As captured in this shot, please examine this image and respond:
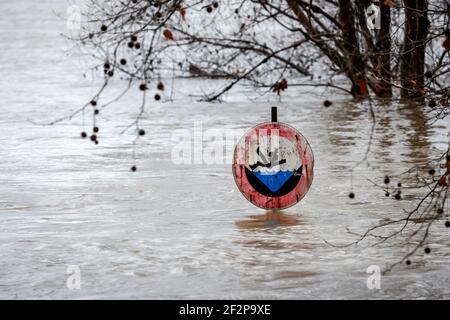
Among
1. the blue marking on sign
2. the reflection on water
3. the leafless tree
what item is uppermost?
the leafless tree

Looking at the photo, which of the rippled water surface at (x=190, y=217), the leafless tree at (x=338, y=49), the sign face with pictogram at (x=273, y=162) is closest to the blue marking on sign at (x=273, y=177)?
the sign face with pictogram at (x=273, y=162)

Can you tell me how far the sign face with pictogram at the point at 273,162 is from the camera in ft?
32.8

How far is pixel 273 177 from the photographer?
395 inches

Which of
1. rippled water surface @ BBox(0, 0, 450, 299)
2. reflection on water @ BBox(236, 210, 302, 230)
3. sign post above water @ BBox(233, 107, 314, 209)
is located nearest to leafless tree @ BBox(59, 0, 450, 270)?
rippled water surface @ BBox(0, 0, 450, 299)

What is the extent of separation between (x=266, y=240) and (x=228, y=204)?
1.81 meters

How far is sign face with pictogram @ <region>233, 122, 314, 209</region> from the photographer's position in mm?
9984

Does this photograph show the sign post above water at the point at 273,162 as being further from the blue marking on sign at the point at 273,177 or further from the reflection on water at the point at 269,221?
the reflection on water at the point at 269,221

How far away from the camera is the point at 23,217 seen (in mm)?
11109

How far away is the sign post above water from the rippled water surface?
1.25 feet

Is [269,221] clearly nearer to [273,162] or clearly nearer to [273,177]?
[273,177]

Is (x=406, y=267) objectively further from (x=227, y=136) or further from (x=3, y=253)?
(x=227, y=136)

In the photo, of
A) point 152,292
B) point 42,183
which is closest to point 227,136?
point 42,183

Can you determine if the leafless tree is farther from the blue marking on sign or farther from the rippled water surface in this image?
the blue marking on sign

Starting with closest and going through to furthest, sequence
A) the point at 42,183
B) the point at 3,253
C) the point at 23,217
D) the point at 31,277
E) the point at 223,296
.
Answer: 1. the point at 223,296
2. the point at 31,277
3. the point at 3,253
4. the point at 23,217
5. the point at 42,183
